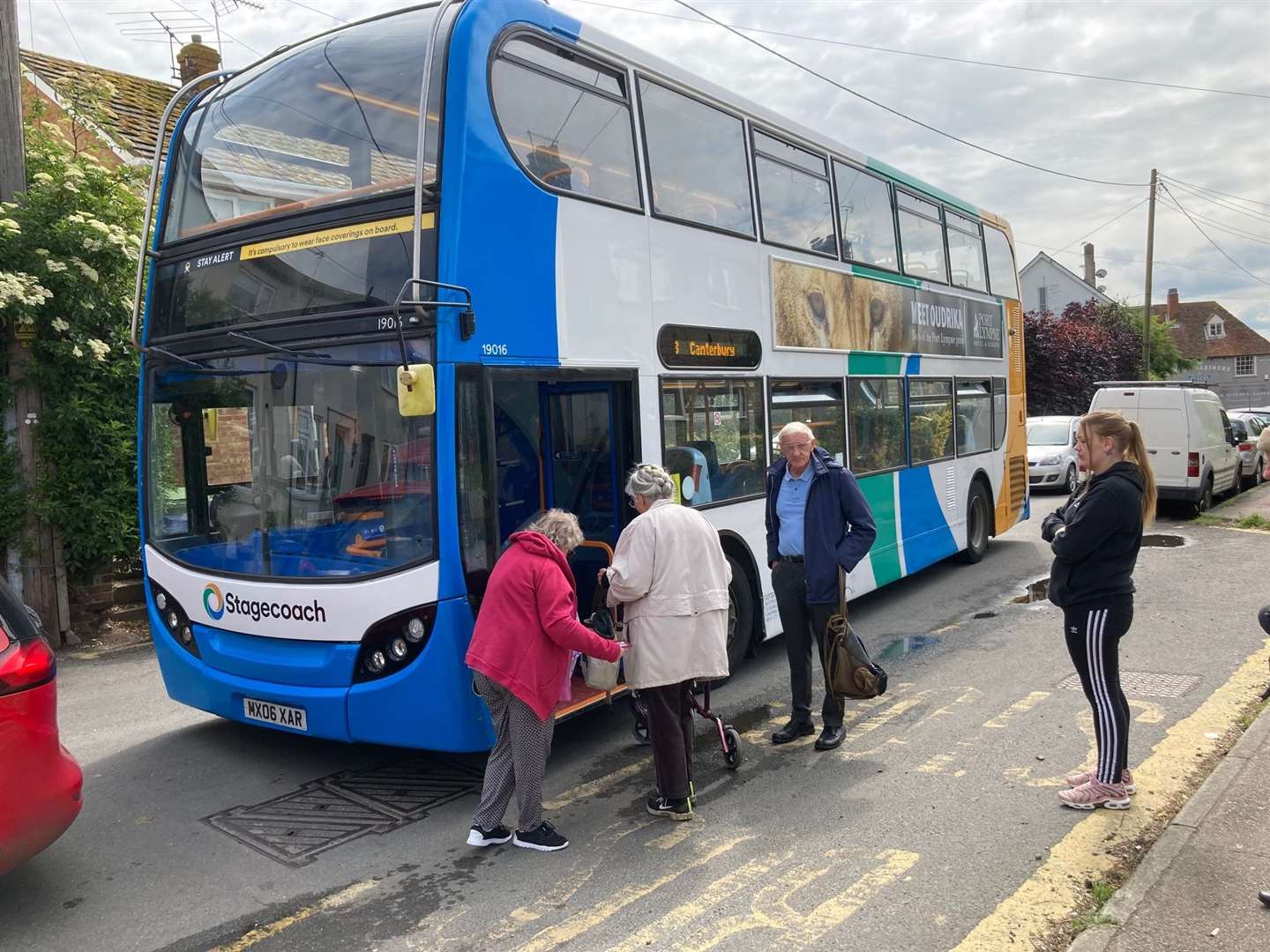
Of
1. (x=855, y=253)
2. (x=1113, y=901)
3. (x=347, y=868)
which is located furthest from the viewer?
(x=855, y=253)

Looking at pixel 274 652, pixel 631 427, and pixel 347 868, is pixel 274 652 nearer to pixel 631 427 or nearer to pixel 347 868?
pixel 347 868

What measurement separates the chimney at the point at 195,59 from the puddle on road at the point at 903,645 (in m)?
13.9

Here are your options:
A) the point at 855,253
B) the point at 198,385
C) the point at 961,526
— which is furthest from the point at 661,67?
the point at 961,526

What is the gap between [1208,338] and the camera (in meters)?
67.8

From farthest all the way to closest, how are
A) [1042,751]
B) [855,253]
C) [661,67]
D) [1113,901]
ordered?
[855,253] < [661,67] < [1042,751] < [1113,901]

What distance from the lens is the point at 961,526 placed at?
36.4 ft

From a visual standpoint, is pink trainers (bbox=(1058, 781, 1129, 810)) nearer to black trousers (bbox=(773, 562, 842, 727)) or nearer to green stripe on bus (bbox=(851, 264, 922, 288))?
black trousers (bbox=(773, 562, 842, 727))

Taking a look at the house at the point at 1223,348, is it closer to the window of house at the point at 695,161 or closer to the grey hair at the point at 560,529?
the window of house at the point at 695,161

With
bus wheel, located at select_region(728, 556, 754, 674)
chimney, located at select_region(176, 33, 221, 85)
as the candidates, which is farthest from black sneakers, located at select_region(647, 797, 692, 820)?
chimney, located at select_region(176, 33, 221, 85)

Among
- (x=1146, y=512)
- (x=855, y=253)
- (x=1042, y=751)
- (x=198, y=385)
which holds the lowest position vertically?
(x=1042, y=751)

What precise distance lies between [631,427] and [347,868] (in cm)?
290

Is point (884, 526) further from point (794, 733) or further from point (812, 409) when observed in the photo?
point (794, 733)

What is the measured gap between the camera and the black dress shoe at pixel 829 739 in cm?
552

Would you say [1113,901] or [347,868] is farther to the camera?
[347,868]
